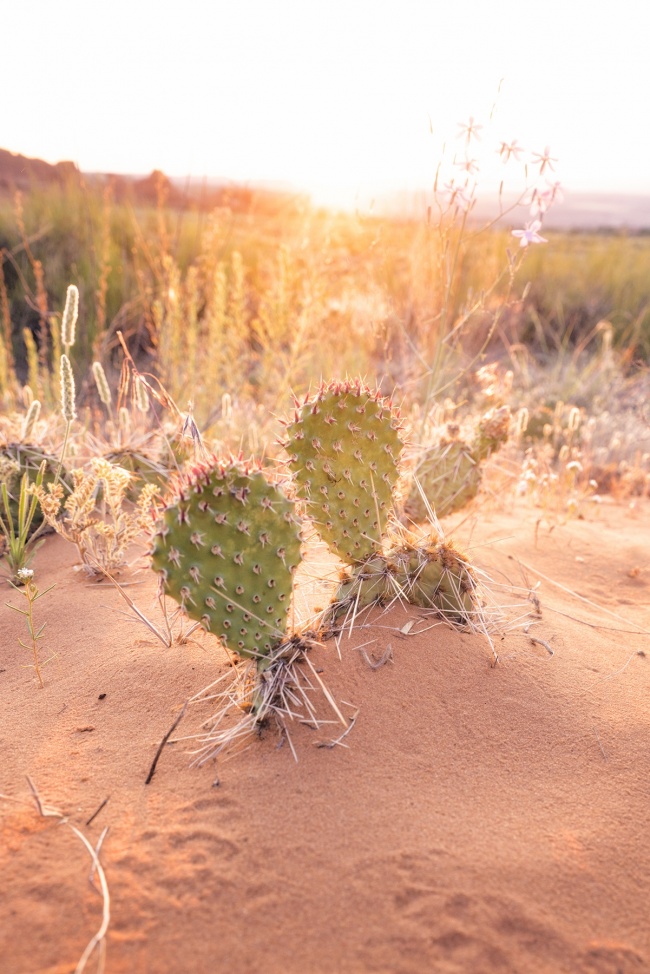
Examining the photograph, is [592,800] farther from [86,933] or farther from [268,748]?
[86,933]

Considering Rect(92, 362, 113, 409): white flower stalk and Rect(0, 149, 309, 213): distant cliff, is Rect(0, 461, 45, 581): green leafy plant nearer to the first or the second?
Rect(92, 362, 113, 409): white flower stalk

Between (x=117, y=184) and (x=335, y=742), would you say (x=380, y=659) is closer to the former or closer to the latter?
(x=335, y=742)

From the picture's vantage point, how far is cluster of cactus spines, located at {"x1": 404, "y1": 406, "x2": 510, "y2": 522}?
2.80 metres

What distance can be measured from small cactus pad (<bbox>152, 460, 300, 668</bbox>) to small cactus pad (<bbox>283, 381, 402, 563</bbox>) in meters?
0.24

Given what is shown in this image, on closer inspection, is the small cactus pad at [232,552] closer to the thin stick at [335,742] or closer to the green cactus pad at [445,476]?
the thin stick at [335,742]

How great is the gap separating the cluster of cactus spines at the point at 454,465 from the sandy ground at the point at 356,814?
83 centimetres

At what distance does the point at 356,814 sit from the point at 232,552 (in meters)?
0.57

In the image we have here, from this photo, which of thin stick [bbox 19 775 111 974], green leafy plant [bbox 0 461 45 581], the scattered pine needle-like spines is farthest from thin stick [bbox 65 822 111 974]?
green leafy plant [bbox 0 461 45 581]

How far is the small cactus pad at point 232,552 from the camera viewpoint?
1527mm

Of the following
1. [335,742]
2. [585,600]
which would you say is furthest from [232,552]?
[585,600]

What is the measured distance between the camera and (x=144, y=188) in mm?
9398

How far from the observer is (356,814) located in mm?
1368

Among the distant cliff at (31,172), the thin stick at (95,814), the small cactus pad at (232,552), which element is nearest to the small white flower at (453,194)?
the small cactus pad at (232,552)

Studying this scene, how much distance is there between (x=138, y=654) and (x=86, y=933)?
0.89m
